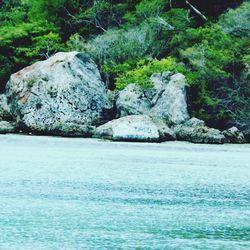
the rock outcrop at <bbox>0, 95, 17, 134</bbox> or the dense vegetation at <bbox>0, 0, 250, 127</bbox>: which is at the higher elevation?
the dense vegetation at <bbox>0, 0, 250, 127</bbox>

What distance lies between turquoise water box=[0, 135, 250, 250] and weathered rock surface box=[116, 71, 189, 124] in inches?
507

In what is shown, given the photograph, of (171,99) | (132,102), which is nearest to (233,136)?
(171,99)

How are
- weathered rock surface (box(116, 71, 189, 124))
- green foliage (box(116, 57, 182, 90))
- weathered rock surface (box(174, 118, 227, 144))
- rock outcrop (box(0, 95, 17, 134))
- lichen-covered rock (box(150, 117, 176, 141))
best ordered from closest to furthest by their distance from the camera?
weathered rock surface (box(174, 118, 227, 144))
lichen-covered rock (box(150, 117, 176, 141))
weathered rock surface (box(116, 71, 189, 124))
rock outcrop (box(0, 95, 17, 134))
green foliage (box(116, 57, 182, 90))

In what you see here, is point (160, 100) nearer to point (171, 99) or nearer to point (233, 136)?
point (171, 99)

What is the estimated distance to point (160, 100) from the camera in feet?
87.6

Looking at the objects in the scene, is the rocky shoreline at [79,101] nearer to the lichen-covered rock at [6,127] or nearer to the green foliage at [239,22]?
the lichen-covered rock at [6,127]

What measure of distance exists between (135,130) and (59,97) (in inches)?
175

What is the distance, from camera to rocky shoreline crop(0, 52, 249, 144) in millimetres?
25609

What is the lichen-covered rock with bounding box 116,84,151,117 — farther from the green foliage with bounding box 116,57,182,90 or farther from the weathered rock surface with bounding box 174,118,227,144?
the weathered rock surface with bounding box 174,118,227,144

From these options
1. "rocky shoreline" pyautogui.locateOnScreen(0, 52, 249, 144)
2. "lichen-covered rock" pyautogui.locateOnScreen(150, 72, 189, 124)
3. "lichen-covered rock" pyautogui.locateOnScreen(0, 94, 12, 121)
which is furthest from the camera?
"lichen-covered rock" pyautogui.locateOnScreen(0, 94, 12, 121)

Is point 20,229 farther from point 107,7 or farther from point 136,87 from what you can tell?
point 107,7

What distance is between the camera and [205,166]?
13312mm

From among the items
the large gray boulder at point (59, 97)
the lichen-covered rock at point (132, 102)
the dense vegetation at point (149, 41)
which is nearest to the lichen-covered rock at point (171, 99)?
the lichen-covered rock at point (132, 102)

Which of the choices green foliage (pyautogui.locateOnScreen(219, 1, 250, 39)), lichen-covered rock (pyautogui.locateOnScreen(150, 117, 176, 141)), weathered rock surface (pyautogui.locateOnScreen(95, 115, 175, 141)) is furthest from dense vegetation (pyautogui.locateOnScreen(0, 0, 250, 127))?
weathered rock surface (pyautogui.locateOnScreen(95, 115, 175, 141))
